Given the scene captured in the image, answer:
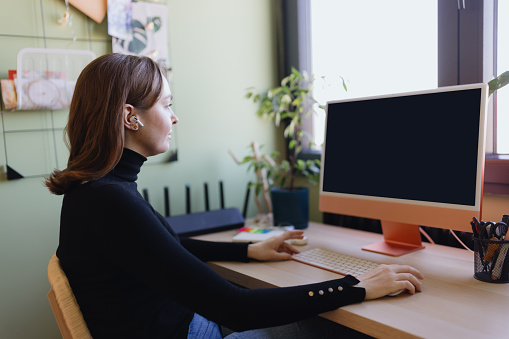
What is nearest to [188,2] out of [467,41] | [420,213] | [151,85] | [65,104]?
[65,104]

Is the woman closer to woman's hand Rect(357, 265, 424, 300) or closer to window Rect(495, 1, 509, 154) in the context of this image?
woman's hand Rect(357, 265, 424, 300)

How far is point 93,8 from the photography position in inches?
62.0

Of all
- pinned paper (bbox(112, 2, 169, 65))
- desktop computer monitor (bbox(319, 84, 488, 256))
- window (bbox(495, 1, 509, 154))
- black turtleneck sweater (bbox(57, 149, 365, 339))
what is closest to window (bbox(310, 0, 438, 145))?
window (bbox(495, 1, 509, 154))

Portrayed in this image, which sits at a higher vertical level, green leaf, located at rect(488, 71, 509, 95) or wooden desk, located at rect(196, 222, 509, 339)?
green leaf, located at rect(488, 71, 509, 95)

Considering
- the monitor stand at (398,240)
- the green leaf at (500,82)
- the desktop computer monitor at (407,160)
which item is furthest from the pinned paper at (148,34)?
the green leaf at (500,82)

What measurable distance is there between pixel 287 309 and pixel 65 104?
3.64 feet

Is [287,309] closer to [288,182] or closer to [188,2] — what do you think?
[288,182]

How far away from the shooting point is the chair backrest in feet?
2.78

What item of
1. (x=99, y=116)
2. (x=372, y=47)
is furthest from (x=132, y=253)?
(x=372, y=47)

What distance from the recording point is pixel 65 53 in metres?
1.53

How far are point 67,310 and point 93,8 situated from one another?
1.16 m

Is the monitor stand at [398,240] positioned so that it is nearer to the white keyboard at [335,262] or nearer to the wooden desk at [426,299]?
the wooden desk at [426,299]

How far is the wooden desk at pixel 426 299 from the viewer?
0.82 m

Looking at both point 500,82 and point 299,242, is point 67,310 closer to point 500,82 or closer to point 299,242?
point 299,242
